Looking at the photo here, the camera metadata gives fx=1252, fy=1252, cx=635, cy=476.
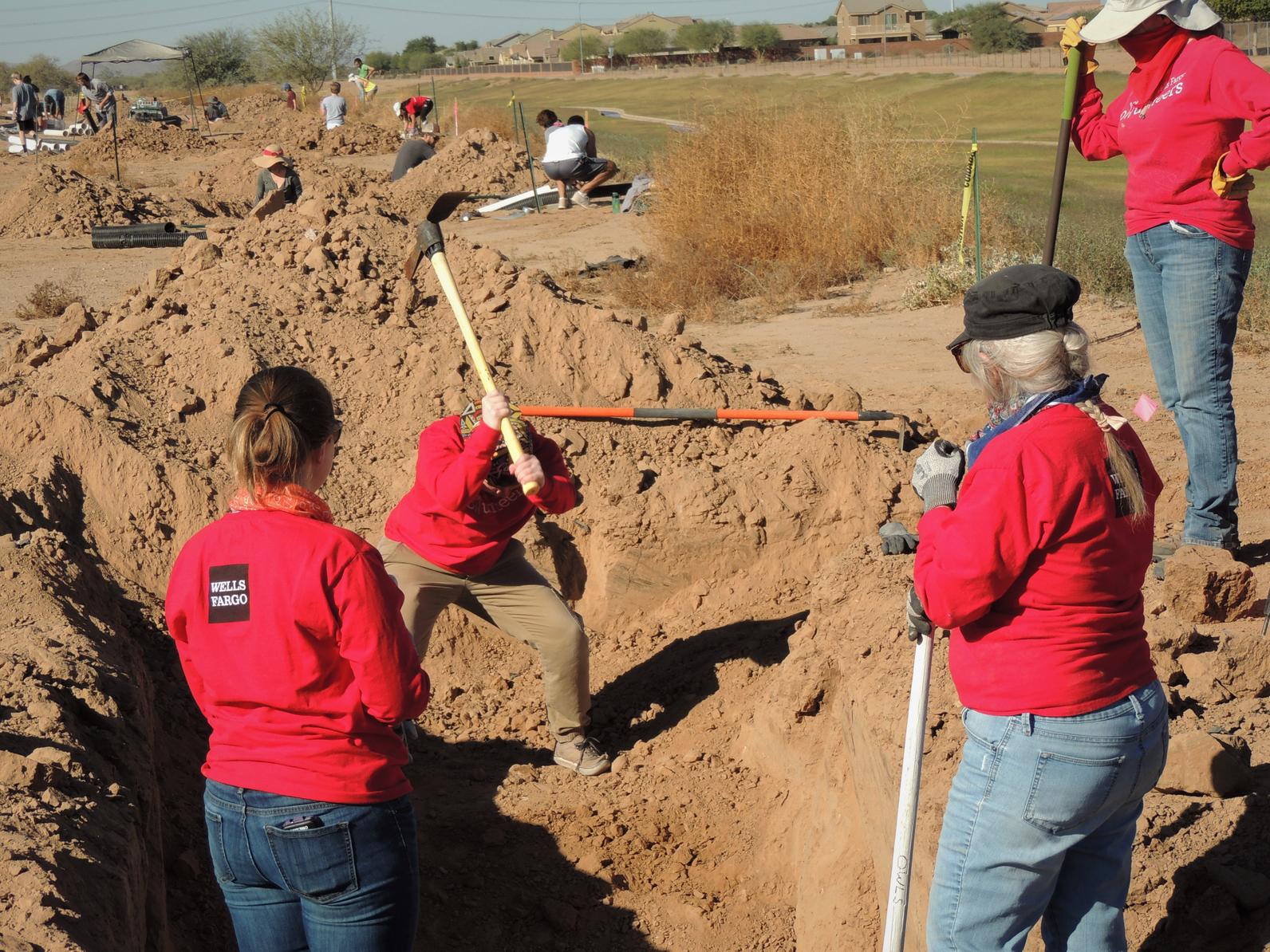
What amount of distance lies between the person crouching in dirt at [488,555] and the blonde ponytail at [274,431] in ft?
4.42

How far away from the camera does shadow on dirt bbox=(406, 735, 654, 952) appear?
425 centimetres

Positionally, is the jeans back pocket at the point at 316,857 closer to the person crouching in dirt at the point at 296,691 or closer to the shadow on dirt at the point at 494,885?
the person crouching in dirt at the point at 296,691

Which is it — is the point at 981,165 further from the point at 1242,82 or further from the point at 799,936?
the point at 799,936

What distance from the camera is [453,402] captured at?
6.69 metres

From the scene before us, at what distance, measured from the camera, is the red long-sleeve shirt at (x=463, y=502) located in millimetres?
4039

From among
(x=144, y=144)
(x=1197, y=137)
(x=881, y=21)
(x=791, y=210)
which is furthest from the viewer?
(x=881, y=21)

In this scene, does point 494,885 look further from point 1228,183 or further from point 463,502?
point 1228,183

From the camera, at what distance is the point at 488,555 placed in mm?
4570

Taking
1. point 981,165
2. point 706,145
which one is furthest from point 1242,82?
point 981,165

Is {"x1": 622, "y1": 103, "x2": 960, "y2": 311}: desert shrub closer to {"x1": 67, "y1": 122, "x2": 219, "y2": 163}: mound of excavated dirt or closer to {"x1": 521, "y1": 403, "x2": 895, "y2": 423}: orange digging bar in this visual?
{"x1": 521, "y1": 403, "x2": 895, "y2": 423}: orange digging bar

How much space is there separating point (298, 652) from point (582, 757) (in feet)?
8.63

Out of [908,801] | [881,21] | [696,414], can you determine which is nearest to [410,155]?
[696,414]

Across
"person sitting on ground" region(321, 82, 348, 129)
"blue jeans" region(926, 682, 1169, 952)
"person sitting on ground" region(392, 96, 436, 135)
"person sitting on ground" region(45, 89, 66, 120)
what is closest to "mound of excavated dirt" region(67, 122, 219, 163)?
"person sitting on ground" region(321, 82, 348, 129)

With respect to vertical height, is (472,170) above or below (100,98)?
below
